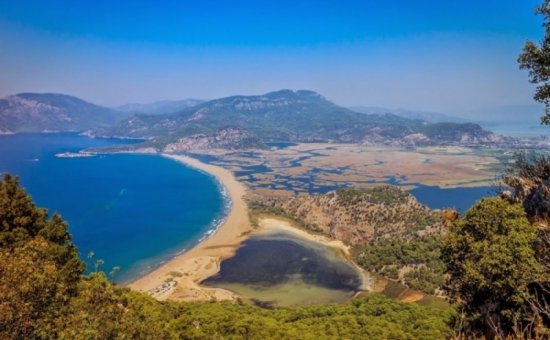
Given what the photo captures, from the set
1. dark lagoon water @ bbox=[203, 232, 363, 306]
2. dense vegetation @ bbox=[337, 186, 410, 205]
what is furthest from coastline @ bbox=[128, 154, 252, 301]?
dense vegetation @ bbox=[337, 186, 410, 205]

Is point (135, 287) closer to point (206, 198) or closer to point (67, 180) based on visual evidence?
point (206, 198)

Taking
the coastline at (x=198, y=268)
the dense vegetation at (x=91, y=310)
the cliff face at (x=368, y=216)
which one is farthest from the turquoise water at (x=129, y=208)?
the dense vegetation at (x=91, y=310)

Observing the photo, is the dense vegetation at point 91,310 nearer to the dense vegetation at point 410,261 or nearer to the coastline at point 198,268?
the coastline at point 198,268

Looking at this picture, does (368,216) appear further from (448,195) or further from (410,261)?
(448,195)

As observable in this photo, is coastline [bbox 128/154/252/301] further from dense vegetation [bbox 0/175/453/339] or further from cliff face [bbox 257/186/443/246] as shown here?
cliff face [bbox 257/186/443/246]

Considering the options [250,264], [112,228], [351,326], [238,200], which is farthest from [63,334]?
[238,200]

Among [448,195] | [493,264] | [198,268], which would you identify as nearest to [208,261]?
[198,268]
